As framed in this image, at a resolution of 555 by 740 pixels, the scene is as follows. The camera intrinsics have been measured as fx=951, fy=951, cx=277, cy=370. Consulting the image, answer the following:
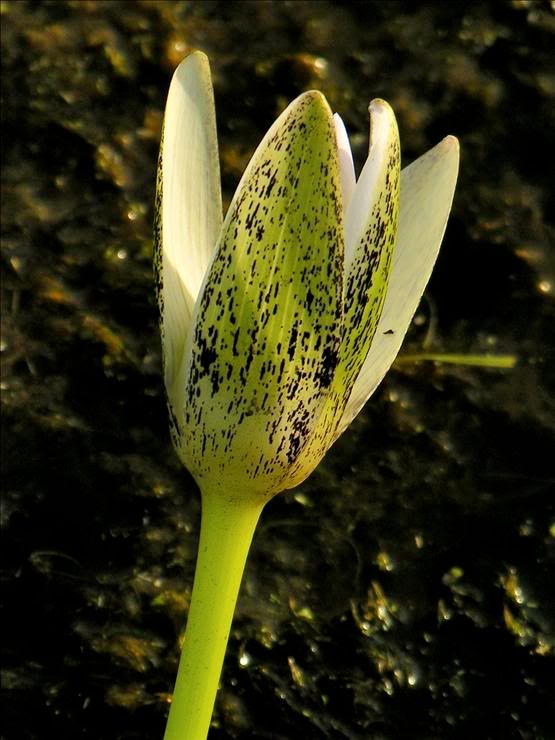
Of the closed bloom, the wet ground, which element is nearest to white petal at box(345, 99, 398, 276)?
the closed bloom

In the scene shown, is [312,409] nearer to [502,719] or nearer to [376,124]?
[376,124]

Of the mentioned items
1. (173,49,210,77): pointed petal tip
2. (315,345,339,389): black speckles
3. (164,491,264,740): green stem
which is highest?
(173,49,210,77): pointed petal tip

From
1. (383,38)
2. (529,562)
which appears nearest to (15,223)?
(383,38)

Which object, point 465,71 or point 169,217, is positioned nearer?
point 169,217

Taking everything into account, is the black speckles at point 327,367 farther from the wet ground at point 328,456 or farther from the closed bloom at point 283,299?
the wet ground at point 328,456

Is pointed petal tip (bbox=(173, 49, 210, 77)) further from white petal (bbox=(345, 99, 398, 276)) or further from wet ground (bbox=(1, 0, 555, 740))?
wet ground (bbox=(1, 0, 555, 740))

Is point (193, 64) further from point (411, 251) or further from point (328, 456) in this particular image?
point (328, 456)

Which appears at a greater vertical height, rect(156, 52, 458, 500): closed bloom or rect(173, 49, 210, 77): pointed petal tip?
rect(173, 49, 210, 77): pointed petal tip

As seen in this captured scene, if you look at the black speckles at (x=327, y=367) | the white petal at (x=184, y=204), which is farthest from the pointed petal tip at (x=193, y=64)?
the black speckles at (x=327, y=367)
